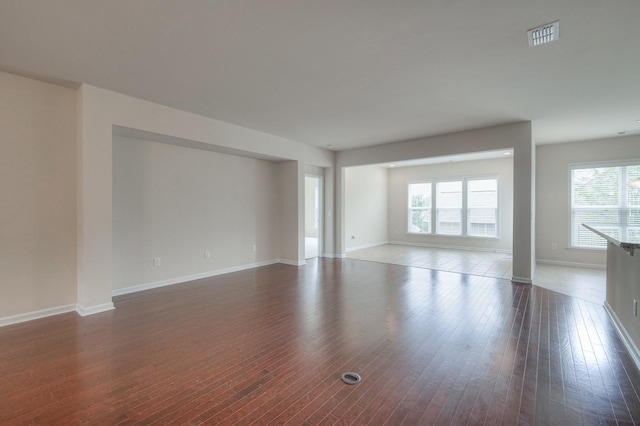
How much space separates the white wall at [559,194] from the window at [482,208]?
1.55 metres

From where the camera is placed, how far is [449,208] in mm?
9109

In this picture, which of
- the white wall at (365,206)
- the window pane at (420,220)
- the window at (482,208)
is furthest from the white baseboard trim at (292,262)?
the window at (482,208)

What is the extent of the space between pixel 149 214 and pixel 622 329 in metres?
5.97

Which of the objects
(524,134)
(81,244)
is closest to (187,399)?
(81,244)

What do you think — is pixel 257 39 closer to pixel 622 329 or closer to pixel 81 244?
pixel 81 244

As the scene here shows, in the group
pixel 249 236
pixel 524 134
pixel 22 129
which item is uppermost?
pixel 524 134

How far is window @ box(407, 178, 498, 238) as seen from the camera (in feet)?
27.7

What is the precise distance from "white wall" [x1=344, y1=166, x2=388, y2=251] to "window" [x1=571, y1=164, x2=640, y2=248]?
4932mm

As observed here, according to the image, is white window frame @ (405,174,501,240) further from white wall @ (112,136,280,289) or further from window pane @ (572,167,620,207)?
white wall @ (112,136,280,289)

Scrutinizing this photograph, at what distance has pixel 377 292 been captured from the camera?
14.5ft

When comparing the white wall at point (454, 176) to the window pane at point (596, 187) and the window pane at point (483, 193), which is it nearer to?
the window pane at point (483, 193)

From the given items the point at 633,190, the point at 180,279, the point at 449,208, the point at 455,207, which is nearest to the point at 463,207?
the point at 455,207

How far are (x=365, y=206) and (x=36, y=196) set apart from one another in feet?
24.6

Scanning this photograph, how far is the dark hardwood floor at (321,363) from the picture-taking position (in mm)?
1843
